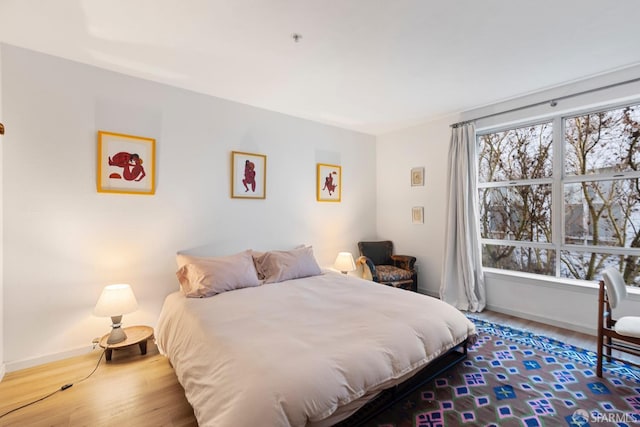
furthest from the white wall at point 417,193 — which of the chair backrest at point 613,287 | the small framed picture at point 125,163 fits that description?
the small framed picture at point 125,163

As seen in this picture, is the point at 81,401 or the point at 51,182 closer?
the point at 81,401

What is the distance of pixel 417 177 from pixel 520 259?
1692 millimetres

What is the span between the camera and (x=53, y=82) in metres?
2.45

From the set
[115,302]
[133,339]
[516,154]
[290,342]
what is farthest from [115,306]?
[516,154]

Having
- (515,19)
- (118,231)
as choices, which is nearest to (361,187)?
(515,19)

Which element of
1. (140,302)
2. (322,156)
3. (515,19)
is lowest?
(140,302)

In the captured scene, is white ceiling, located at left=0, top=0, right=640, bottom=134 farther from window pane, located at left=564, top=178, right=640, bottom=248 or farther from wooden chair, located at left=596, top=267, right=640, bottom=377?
wooden chair, located at left=596, top=267, right=640, bottom=377

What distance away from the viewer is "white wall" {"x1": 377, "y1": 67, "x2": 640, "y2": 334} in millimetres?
2930

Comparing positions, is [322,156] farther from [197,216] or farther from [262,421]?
[262,421]

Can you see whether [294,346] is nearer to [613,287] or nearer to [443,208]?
[613,287]

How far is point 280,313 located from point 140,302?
163 cm

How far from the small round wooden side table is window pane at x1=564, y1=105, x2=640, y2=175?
182 inches

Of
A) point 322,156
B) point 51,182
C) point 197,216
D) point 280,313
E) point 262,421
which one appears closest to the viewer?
point 262,421

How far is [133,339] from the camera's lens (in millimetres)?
2486
